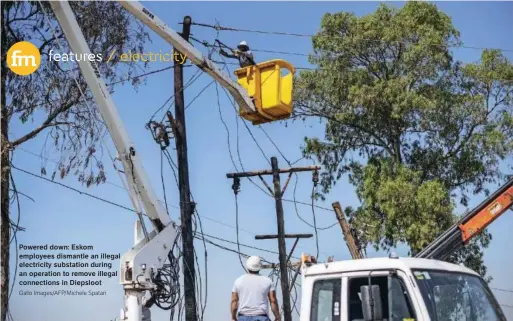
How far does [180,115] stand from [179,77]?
2.89ft

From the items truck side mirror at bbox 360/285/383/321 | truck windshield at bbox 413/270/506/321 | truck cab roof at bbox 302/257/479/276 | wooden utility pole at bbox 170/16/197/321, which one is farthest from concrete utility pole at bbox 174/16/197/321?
truck side mirror at bbox 360/285/383/321

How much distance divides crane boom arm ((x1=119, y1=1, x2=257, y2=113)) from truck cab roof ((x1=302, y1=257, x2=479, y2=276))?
8.17 ft

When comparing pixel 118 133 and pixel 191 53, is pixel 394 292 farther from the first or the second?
pixel 191 53

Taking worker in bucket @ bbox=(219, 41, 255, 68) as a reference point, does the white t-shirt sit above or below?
below

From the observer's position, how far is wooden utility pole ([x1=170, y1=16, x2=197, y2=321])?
44.9ft

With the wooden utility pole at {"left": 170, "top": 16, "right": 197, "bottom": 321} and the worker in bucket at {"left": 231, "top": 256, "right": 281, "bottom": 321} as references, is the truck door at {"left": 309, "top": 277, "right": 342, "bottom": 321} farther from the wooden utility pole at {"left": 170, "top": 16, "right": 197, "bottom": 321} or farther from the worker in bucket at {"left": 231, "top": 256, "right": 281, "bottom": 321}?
the wooden utility pole at {"left": 170, "top": 16, "right": 197, "bottom": 321}

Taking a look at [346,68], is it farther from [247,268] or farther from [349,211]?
[247,268]

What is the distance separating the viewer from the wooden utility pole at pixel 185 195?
1369cm

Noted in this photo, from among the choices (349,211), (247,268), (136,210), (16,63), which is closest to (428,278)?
(247,268)

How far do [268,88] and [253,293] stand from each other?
2.72 metres

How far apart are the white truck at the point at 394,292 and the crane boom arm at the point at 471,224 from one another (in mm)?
4281

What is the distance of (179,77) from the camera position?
1551 cm

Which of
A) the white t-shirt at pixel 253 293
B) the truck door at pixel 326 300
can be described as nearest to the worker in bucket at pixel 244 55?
the white t-shirt at pixel 253 293

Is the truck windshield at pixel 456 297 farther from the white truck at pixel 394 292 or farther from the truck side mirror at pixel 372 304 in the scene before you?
the truck side mirror at pixel 372 304
